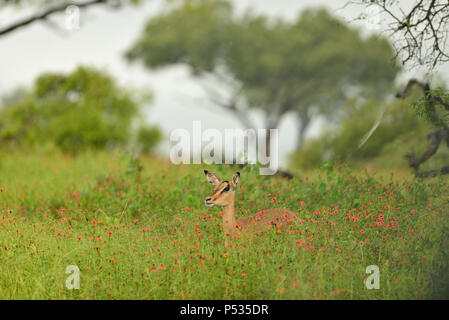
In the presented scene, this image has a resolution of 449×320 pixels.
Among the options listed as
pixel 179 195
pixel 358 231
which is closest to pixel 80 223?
pixel 179 195

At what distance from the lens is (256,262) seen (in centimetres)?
559

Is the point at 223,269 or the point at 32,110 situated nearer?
the point at 223,269

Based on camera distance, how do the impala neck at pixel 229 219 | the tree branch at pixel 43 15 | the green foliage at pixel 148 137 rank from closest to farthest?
the impala neck at pixel 229 219, the tree branch at pixel 43 15, the green foliage at pixel 148 137

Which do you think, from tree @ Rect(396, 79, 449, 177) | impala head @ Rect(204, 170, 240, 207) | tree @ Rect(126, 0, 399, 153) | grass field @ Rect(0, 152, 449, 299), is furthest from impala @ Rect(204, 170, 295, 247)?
tree @ Rect(126, 0, 399, 153)

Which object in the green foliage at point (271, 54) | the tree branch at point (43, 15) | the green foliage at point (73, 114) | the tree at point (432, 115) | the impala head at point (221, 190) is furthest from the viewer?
the green foliage at point (271, 54)

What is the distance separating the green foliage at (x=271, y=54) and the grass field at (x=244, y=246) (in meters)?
19.7

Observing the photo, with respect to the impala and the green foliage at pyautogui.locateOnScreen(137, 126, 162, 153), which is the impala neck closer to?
the impala

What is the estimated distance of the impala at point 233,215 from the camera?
5.23 m

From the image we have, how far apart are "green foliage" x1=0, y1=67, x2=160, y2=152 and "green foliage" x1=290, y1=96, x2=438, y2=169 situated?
281 inches

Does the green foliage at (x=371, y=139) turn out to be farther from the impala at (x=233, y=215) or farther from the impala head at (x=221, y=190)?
the impala head at (x=221, y=190)

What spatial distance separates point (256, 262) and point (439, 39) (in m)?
4.14

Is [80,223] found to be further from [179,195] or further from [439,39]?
[439,39]

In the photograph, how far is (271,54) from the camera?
26734mm

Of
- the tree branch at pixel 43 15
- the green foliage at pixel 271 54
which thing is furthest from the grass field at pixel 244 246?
the green foliage at pixel 271 54
